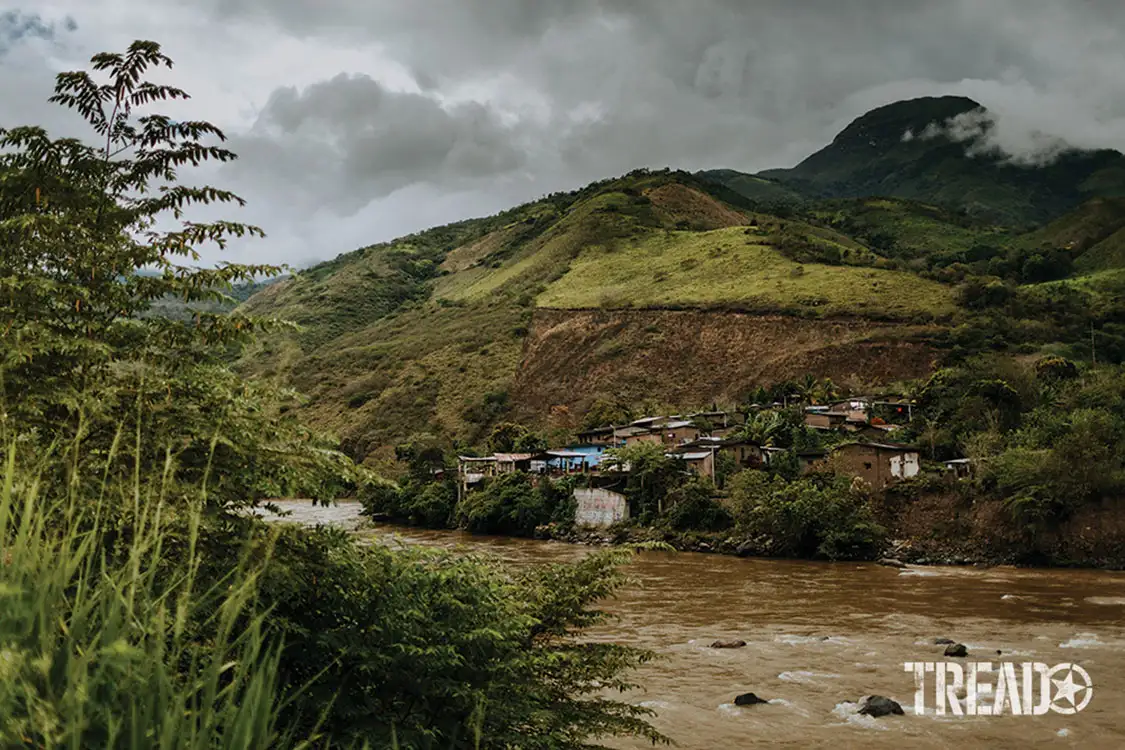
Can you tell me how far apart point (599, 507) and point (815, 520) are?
14.4 metres

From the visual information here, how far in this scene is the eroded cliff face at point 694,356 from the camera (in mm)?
70875

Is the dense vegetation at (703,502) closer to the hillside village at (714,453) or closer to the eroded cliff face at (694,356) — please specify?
the hillside village at (714,453)

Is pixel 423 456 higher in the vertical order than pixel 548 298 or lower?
lower

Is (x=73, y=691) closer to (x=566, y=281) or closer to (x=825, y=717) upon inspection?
(x=825, y=717)

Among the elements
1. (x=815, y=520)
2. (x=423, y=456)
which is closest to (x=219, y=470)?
(x=815, y=520)

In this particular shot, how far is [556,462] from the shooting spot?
192ft

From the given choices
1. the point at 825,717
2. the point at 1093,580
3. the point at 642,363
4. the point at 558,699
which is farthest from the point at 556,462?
the point at 558,699

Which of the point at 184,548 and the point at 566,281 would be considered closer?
the point at 184,548

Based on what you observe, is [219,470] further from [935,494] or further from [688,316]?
[688,316]

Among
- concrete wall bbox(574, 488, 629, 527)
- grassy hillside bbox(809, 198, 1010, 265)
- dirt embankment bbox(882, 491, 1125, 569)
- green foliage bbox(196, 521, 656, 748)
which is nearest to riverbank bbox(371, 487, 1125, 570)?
dirt embankment bbox(882, 491, 1125, 569)

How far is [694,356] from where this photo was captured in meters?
80.9

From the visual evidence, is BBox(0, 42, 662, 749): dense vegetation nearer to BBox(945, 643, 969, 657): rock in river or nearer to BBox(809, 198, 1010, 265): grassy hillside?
BBox(945, 643, 969, 657): rock in river

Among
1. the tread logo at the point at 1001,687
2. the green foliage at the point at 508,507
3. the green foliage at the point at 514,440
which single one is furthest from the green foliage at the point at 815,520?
the green foliage at the point at 514,440

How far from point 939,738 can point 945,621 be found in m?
11.1
